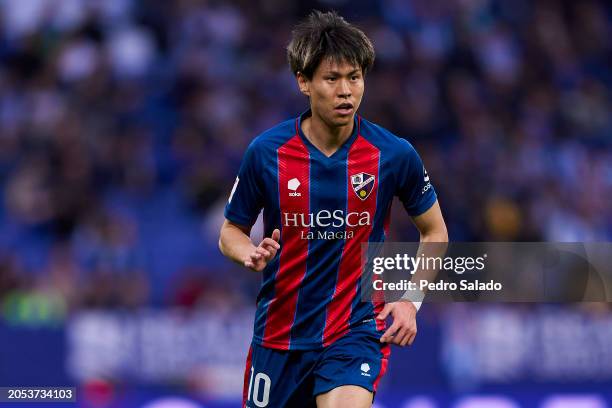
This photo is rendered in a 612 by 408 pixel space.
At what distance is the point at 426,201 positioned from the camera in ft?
17.6

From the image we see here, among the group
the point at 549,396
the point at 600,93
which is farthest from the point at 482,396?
the point at 600,93

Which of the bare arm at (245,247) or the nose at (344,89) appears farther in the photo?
the nose at (344,89)

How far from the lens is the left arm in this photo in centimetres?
512

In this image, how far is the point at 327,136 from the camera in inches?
209

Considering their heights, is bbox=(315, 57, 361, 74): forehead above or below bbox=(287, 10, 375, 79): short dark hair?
below

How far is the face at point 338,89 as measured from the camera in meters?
5.07

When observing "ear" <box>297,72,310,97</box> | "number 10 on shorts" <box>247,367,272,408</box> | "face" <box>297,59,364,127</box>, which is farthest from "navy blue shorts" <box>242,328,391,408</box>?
"ear" <box>297,72,310,97</box>

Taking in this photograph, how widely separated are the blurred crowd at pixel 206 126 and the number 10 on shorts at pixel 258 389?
5.15 metres

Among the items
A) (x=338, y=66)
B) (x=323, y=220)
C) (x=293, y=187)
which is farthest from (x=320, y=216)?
(x=338, y=66)

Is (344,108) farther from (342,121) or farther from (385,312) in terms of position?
(385,312)

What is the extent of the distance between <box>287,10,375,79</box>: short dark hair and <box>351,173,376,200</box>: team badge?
18.1 inches

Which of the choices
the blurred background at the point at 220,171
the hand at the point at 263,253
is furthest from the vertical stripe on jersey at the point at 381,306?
the blurred background at the point at 220,171

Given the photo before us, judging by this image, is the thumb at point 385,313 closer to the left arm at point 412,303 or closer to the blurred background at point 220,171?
the left arm at point 412,303

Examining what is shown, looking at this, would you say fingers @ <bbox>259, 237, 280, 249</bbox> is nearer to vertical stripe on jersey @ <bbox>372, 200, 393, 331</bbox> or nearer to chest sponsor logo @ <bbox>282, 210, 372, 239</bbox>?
chest sponsor logo @ <bbox>282, 210, 372, 239</bbox>
